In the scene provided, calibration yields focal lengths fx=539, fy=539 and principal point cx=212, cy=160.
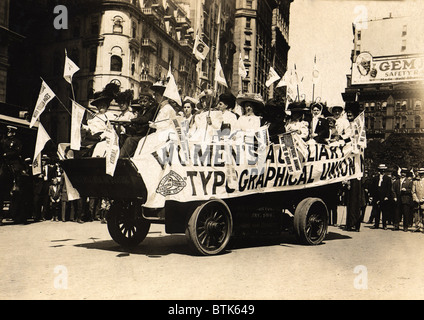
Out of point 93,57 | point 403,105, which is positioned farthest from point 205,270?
point 403,105

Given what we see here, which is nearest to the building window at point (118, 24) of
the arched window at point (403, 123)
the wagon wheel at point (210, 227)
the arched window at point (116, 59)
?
the arched window at point (116, 59)

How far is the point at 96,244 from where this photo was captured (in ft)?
34.8

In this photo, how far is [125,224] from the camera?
10.1 meters

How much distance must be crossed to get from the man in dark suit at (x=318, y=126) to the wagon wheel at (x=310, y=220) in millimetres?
1626

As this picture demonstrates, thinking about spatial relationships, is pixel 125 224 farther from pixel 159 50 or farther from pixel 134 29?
pixel 159 50

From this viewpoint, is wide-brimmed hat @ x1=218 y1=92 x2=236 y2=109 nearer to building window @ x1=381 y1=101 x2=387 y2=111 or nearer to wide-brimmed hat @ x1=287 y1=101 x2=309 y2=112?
wide-brimmed hat @ x1=287 y1=101 x2=309 y2=112

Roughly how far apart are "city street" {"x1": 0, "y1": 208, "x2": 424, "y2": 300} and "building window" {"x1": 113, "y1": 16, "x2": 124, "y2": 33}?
15.4 m

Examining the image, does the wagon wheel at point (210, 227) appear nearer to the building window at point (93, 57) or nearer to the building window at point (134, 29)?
the building window at point (93, 57)

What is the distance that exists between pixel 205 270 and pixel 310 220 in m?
3.91

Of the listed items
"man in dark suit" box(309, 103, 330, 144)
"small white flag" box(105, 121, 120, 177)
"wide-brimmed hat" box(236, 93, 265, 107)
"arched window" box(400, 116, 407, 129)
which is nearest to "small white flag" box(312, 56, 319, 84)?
"man in dark suit" box(309, 103, 330, 144)

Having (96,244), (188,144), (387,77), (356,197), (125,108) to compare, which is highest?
(387,77)

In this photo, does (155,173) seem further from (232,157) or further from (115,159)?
(232,157)
